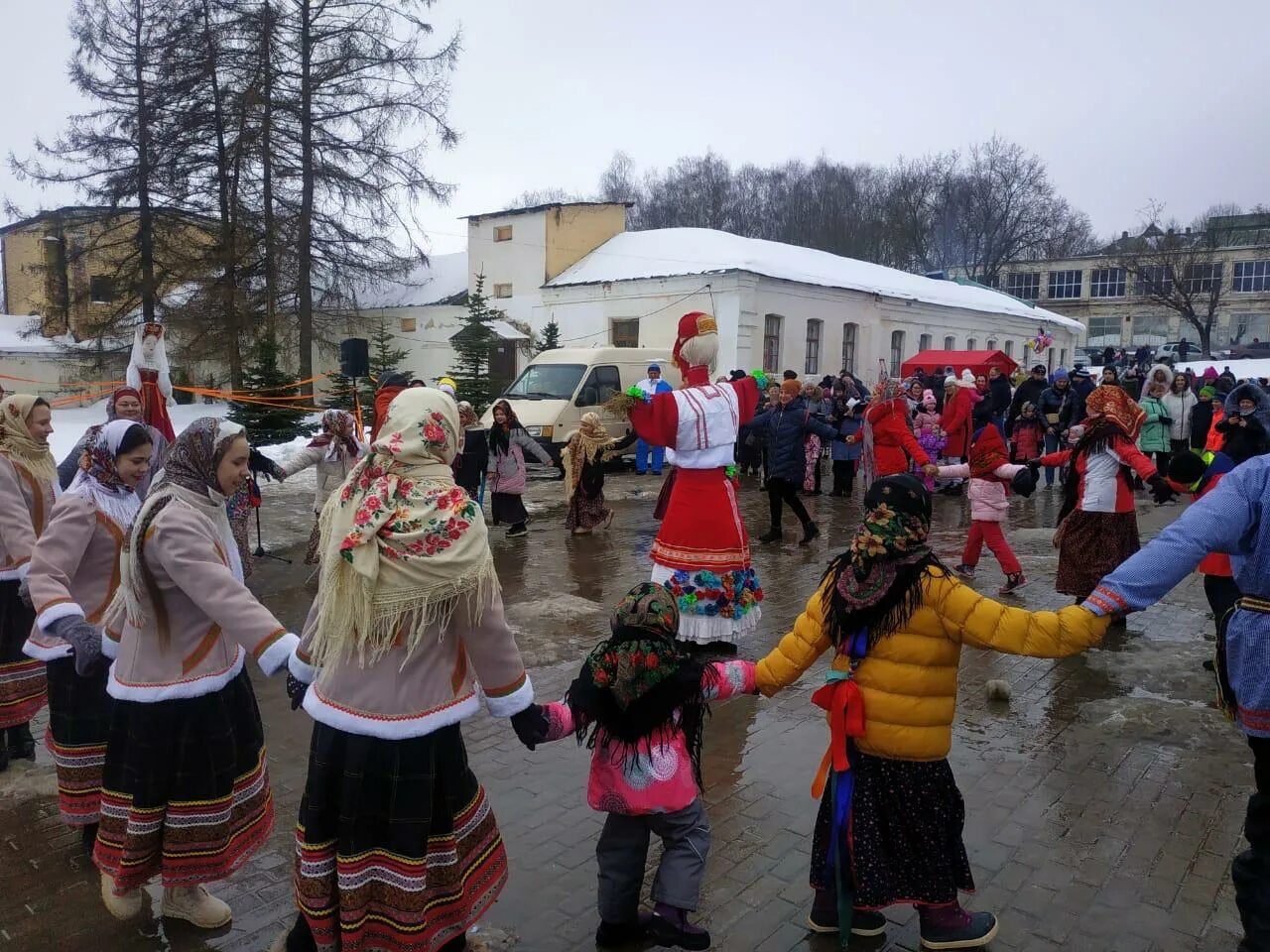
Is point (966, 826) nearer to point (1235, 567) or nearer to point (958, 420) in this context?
point (1235, 567)

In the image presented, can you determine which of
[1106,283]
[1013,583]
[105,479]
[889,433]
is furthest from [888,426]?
[1106,283]

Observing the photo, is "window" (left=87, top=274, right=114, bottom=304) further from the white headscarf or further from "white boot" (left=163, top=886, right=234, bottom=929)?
"white boot" (left=163, top=886, right=234, bottom=929)

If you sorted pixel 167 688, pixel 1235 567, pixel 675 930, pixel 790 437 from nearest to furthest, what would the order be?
pixel 1235 567 < pixel 675 930 < pixel 167 688 < pixel 790 437

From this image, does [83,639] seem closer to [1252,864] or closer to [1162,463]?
[1252,864]

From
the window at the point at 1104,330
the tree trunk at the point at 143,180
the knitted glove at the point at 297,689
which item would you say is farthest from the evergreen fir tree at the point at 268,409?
the window at the point at 1104,330

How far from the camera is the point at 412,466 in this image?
2707mm

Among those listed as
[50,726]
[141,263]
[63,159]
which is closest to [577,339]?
[141,263]

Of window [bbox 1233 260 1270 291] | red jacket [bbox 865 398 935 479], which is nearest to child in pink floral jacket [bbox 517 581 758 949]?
red jacket [bbox 865 398 935 479]

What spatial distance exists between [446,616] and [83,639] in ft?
4.99

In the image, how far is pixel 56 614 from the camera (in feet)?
10.8

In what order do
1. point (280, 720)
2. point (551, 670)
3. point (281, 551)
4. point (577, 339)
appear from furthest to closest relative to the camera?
point (577, 339) < point (281, 551) < point (551, 670) < point (280, 720)

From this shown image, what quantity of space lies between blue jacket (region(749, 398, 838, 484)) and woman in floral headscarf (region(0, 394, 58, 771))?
7498mm

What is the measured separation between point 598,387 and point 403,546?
14106mm

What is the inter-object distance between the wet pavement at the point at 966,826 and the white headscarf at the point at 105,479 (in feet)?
4.85
